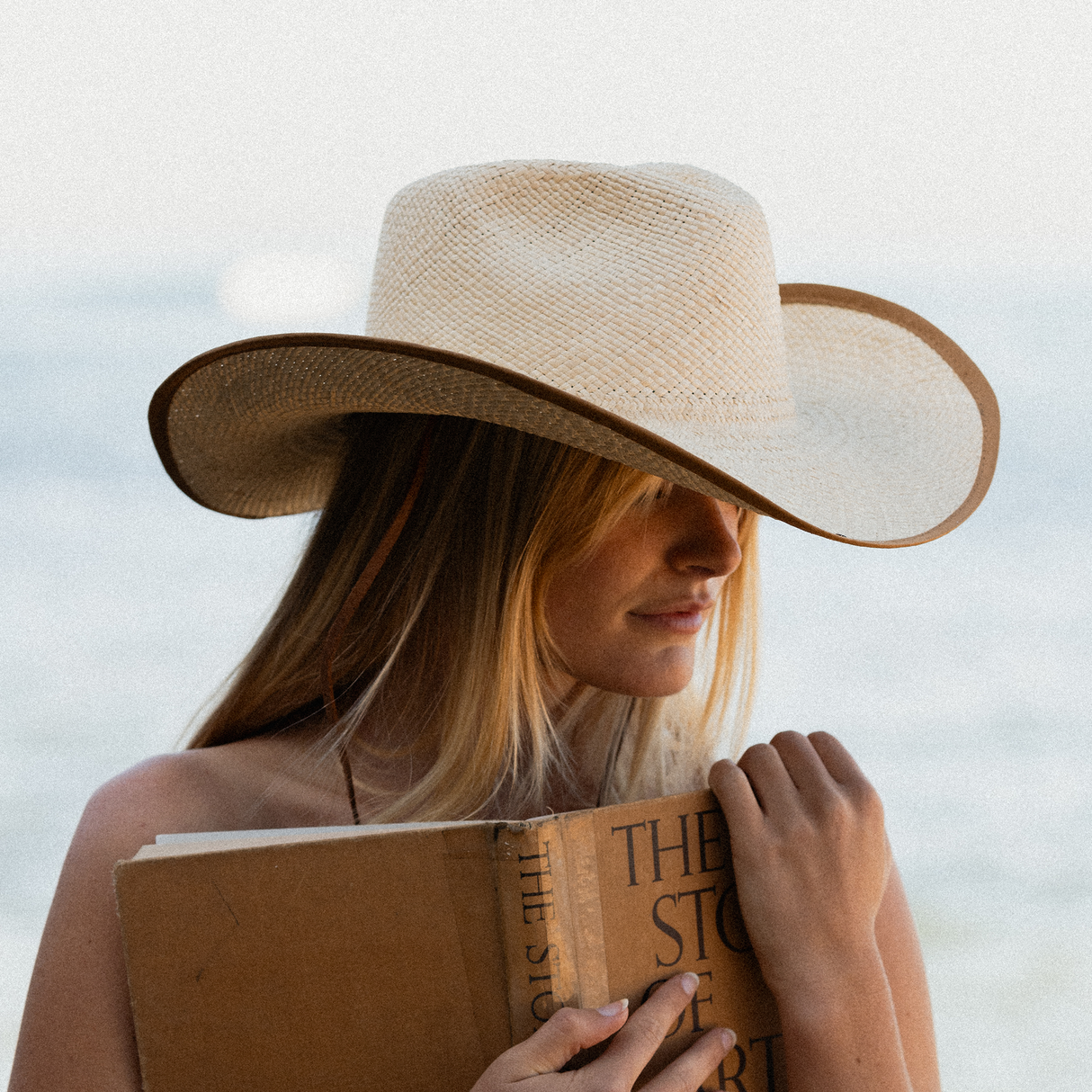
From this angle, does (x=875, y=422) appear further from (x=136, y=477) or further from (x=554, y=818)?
(x=136, y=477)

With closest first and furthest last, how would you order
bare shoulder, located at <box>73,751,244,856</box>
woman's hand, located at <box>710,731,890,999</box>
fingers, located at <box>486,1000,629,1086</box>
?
fingers, located at <box>486,1000,629,1086</box>
woman's hand, located at <box>710,731,890,999</box>
bare shoulder, located at <box>73,751,244,856</box>

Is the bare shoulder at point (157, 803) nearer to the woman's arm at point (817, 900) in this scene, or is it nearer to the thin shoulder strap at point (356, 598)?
the thin shoulder strap at point (356, 598)

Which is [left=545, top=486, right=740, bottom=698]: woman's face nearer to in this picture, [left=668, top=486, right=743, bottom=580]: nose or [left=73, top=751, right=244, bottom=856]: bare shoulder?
[left=668, top=486, right=743, bottom=580]: nose

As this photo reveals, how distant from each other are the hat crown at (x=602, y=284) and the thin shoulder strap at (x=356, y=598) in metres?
0.12

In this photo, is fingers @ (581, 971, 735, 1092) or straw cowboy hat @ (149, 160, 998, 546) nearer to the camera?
fingers @ (581, 971, 735, 1092)

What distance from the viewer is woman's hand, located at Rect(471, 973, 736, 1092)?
0.58 metres

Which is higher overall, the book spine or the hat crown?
the hat crown

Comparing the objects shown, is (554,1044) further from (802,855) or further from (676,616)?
(676,616)

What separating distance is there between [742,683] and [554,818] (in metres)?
0.62

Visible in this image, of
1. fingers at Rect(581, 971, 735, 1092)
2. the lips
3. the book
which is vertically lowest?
fingers at Rect(581, 971, 735, 1092)

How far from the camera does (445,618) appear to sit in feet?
3.14

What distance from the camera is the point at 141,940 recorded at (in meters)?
0.60

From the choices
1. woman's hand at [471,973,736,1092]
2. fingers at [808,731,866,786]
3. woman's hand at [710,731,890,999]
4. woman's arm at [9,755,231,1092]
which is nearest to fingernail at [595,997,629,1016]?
woman's hand at [471,973,736,1092]

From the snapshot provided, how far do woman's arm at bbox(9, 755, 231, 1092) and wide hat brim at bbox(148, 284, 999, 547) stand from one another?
306mm
